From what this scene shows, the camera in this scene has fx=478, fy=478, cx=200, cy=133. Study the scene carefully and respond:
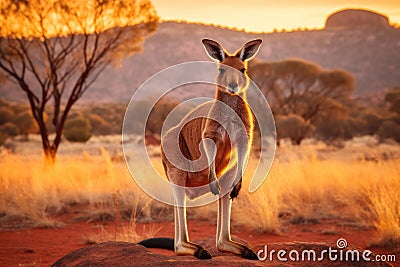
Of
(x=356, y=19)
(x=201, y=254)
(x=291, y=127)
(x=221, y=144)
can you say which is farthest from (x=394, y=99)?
(x=356, y=19)

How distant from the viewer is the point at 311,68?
34.5m

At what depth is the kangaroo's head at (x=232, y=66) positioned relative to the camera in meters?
3.88

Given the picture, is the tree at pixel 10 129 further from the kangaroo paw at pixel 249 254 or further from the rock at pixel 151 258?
the kangaroo paw at pixel 249 254

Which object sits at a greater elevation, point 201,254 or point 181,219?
point 181,219

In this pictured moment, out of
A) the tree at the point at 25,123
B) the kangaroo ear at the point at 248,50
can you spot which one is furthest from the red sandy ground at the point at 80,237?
the tree at the point at 25,123

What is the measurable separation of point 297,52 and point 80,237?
90.8m

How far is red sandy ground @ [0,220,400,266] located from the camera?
7.48 metres

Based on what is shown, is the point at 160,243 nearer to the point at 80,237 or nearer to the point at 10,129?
the point at 80,237

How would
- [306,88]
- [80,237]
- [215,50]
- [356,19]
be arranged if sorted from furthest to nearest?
1. [356,19]
2. [306,88]
3. [80,237]
4. [215,50]

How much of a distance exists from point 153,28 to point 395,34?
3275 inches

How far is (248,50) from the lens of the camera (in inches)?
164

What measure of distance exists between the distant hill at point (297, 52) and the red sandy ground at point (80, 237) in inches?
2549

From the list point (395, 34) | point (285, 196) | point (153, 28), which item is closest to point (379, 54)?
point (395, 34)

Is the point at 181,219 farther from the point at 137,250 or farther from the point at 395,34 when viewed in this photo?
the point at 395,34
